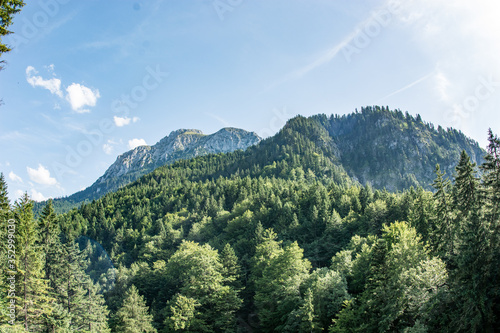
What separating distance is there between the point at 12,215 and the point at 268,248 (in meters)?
43.1

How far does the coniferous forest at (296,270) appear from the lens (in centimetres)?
2228

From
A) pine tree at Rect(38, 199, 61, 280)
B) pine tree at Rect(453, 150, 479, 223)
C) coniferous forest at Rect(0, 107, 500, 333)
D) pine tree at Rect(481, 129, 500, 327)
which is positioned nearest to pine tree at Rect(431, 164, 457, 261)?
coniferous forest at Rect(0, 107, 500, 333)

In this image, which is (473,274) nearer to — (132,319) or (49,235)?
(132,319)

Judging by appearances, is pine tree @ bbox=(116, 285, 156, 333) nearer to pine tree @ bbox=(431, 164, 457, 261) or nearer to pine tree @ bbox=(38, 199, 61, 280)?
pine tree @ bbox=(38, 199, 61, 280)

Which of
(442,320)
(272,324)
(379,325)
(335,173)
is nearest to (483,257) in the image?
(442,320)

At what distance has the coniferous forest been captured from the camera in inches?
877

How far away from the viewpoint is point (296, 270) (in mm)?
49312

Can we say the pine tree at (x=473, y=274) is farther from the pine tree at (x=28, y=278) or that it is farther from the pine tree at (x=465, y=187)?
the pine tree at (x=28, y=278)

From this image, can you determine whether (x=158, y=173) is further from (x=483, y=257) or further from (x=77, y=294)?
(x=483, y=257)

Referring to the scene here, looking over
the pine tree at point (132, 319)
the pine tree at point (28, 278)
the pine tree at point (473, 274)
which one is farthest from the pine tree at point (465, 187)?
the pine tree at point (132, 319)

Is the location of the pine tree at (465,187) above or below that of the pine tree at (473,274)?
above

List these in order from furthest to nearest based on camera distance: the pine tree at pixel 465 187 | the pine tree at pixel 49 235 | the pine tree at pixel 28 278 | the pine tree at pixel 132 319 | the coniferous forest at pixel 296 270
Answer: the pine tree at pixel 132 319, the pine tree at pixel 49 235, the pine tree at pixel 28 278, the pine tree at pixel 465 187, the coniferous forest at pixel 296 270

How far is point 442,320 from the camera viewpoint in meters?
21.7

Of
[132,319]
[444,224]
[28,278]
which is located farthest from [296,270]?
[28,278]
